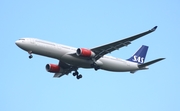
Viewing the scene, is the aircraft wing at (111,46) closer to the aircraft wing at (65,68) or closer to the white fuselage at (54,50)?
the white fuselage at (54,50)

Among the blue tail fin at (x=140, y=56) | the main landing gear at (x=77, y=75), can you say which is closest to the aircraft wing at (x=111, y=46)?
the main landing gear at (x=77, y=75)

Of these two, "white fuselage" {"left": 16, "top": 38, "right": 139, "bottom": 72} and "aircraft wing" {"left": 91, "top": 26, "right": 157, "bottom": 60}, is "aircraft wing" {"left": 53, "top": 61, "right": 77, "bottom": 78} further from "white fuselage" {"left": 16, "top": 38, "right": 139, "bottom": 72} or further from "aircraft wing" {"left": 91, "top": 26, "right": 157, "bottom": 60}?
"aircraft wing" {"left": 91, "top": 26, "right": 157, "bottom": 60}

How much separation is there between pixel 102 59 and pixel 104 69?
5.41 feet

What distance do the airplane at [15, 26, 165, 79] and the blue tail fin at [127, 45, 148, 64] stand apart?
2.34 m

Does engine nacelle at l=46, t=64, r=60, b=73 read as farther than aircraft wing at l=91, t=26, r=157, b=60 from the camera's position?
Yes

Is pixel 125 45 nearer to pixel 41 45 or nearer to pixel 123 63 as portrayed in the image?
pixel 123 63

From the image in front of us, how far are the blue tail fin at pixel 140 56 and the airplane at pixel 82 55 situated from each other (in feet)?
7.68

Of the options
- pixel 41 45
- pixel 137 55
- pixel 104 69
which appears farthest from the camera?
pixel 137 55

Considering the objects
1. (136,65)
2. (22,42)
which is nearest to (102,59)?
(136,65)

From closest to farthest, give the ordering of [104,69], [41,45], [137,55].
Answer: [41,45] < [104,69] < [137,55]

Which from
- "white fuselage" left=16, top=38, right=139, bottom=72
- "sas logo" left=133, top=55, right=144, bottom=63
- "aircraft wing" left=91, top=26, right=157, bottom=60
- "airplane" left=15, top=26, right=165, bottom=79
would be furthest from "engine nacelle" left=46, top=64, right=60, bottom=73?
"sas logo" left=133, top=55, right=144, bottom=63

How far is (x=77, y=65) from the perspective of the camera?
63.4 m

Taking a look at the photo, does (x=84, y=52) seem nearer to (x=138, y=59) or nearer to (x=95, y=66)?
(x=95, y=66)

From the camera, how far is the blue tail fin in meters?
71.0
